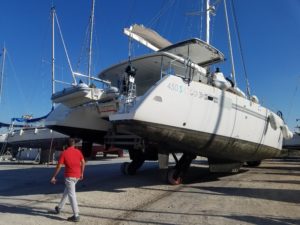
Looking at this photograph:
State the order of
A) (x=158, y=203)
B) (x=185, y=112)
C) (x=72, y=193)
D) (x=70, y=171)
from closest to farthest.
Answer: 1. (x=72, y=193)
2. (x=70, y=171)
3. (x=158, y=203)
4. (x=185, y=112)

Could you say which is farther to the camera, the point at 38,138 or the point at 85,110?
the point at 38,138

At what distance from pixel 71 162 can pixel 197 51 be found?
6167 millimetres

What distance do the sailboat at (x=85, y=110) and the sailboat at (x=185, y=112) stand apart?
1.51 feet

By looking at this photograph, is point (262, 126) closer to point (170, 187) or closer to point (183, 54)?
point (183, 54)

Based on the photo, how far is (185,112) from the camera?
8547 millimetres

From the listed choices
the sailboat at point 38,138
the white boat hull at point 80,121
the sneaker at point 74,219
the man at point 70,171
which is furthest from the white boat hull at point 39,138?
the sneaker at point 74,219

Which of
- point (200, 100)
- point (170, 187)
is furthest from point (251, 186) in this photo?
point (200, 100)

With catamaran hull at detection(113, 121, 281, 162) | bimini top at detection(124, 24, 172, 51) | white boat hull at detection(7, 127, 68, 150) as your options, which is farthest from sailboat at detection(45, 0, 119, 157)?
white boat hull at detection(7, 127, 68, 150)

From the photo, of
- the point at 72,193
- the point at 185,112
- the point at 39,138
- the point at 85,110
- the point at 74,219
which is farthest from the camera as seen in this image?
the point at 39,138

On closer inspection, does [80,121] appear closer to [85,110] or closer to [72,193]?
[85,110]

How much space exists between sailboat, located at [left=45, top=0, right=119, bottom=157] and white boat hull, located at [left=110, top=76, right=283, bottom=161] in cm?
128

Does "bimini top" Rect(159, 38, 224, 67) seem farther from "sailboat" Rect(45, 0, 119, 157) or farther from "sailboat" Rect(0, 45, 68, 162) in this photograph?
"sailboat" Rect(0, 45, 68, 162)

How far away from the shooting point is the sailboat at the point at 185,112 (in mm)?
8156

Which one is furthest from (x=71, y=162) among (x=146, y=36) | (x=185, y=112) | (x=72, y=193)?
(x=146, y=36)
